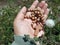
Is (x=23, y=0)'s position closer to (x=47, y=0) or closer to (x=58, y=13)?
(x=47, y=0)

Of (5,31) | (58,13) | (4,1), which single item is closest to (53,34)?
(58,13)

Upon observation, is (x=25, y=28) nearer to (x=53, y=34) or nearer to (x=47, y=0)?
(x=53, y=34)

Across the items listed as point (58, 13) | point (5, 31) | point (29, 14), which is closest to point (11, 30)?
point (5, 31)

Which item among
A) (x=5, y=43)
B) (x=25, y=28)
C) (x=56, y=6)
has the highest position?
(x=56, y=6)

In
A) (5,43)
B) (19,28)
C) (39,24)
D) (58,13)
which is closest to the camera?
(19,28)

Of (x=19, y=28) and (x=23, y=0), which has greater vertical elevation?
(x=23, y=0)

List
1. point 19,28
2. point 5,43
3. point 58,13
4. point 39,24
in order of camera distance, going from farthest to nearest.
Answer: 1. point 58,13
2. point 5,43
3. point 39,24
4. point 19,28

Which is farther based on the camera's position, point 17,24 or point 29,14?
point 29,14
